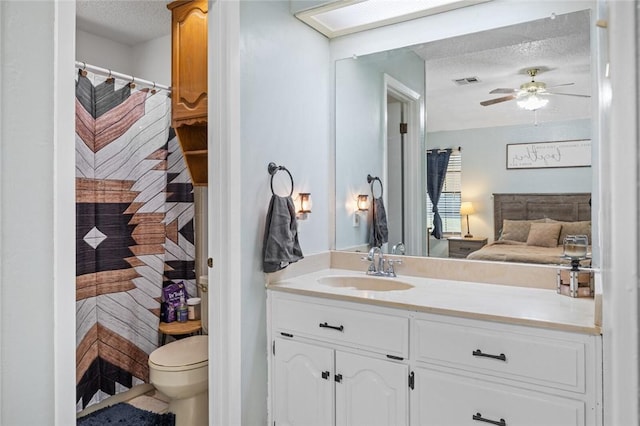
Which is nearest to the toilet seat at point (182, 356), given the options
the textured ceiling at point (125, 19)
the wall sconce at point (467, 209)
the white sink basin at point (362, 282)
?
the white sink basin at point (362, 282)

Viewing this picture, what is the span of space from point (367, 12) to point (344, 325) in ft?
5.22

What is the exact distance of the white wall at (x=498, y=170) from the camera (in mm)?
1882

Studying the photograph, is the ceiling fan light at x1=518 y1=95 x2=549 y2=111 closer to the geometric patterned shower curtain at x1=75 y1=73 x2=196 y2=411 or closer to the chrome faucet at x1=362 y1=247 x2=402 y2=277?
the chrome faucet at x1=362 y1=247 x2=402 y2=277

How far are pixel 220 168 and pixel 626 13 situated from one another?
1.70m

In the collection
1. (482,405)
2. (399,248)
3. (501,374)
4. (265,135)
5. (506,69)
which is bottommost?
(482,405)

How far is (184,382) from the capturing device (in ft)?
6.87

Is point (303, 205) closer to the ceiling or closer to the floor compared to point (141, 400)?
closer to the ceiling

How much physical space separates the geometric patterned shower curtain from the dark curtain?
5.41ft

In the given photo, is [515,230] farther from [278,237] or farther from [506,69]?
[278,237]

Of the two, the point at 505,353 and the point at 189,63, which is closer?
the point at 505,353

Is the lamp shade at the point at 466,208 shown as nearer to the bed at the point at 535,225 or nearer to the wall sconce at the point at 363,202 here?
the bed at the point at 535,225

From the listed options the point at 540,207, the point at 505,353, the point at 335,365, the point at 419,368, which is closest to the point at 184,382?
the point at 335,365
